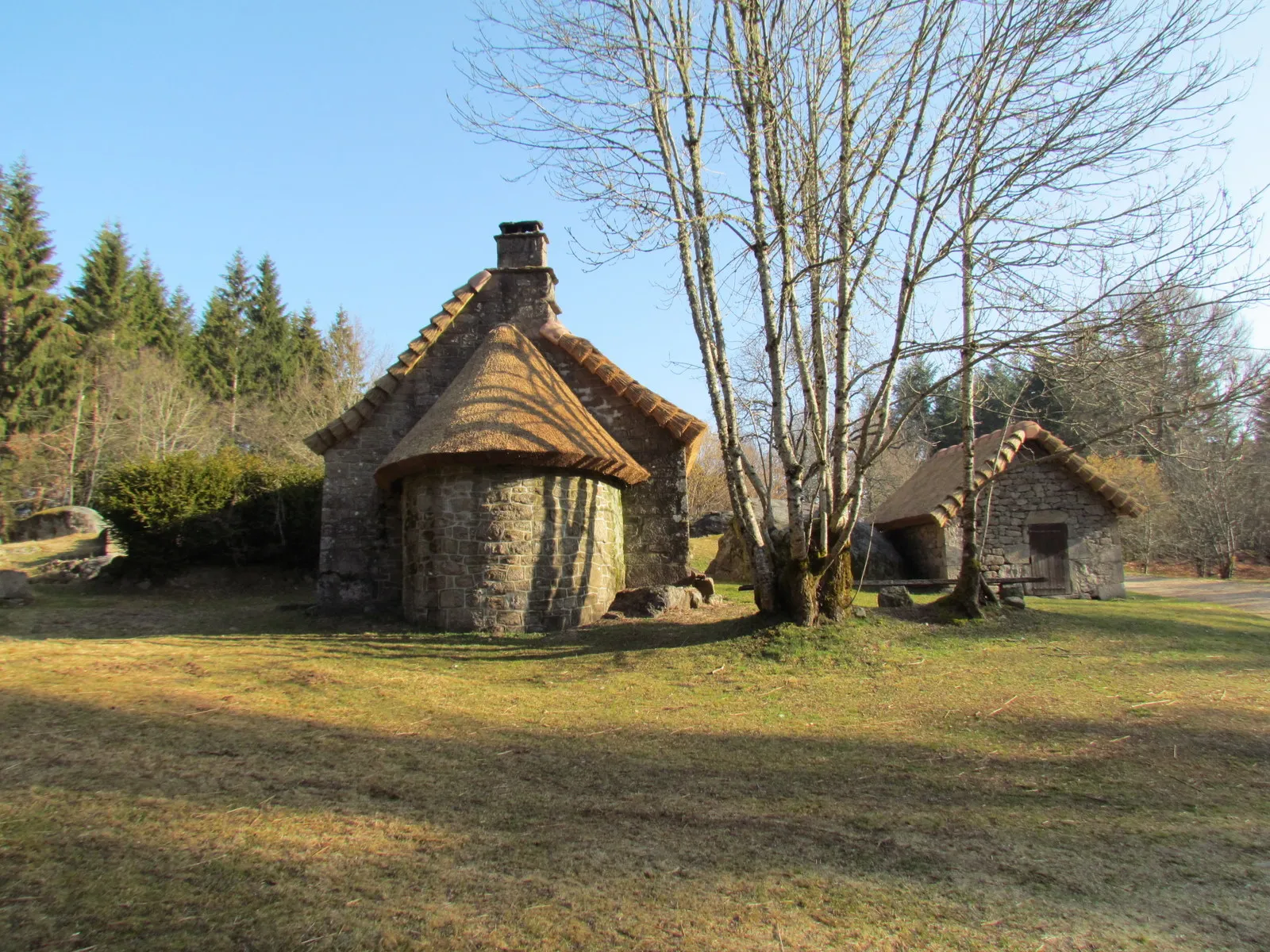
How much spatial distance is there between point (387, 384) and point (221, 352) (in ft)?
100

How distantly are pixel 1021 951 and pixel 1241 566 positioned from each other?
38071 millimetres

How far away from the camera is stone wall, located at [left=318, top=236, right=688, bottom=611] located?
1139cm

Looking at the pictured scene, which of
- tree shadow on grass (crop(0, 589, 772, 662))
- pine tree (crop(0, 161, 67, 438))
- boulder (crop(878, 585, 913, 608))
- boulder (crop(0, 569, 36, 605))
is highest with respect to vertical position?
pine tree (crop(0, 161, 67, 438))

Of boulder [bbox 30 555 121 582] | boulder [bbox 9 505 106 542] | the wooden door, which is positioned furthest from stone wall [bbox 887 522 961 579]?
boulder [bbox 9 505 106 542]

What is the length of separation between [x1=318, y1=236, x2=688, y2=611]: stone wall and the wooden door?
9.56 m

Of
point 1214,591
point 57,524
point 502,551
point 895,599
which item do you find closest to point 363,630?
point 502,551

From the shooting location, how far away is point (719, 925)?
254 cm

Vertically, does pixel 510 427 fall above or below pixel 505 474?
above

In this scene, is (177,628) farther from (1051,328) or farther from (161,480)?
(1051,328)

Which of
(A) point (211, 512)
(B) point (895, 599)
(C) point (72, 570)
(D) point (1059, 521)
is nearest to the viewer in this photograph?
(B) point (895, 599)

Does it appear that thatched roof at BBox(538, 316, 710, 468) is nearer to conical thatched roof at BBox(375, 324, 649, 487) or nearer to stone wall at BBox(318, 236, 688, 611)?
stone wall at BBox(318, 236, 688, 611)

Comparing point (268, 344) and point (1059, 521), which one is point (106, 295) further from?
point (1059, 521)

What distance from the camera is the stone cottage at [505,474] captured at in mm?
9328

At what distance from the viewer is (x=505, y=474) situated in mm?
9398
